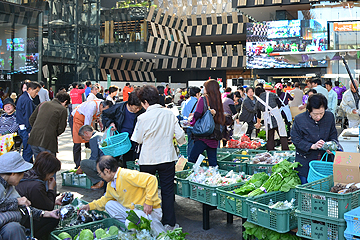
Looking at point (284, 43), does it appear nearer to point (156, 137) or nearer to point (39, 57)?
point (39, 57)

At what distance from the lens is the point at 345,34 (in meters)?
25.0

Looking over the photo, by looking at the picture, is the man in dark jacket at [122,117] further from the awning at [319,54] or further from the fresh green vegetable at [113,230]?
the awning at [319,54]

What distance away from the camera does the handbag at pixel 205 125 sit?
17.7 feet

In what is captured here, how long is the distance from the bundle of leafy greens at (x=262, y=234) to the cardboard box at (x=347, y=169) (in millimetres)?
708

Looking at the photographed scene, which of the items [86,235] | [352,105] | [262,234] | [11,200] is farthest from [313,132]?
[352,105]

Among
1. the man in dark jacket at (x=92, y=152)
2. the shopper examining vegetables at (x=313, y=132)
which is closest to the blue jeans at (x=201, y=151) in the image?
the man in dark jacket at (x=92, y=152)

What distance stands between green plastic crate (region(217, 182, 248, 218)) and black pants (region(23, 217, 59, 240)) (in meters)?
1.79

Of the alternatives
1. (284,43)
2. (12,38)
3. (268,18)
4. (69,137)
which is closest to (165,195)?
(69,137)

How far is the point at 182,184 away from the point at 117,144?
3.40 ft

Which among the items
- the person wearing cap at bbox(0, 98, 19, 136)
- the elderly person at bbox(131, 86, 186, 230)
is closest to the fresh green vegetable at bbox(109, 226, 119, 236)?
the elderly person at bbox(131, 86, 186, 230)

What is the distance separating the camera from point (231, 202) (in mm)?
4273

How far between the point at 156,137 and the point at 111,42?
89.2 feet

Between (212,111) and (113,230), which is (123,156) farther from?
(113,230)

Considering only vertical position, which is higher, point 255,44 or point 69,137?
point 255,44
